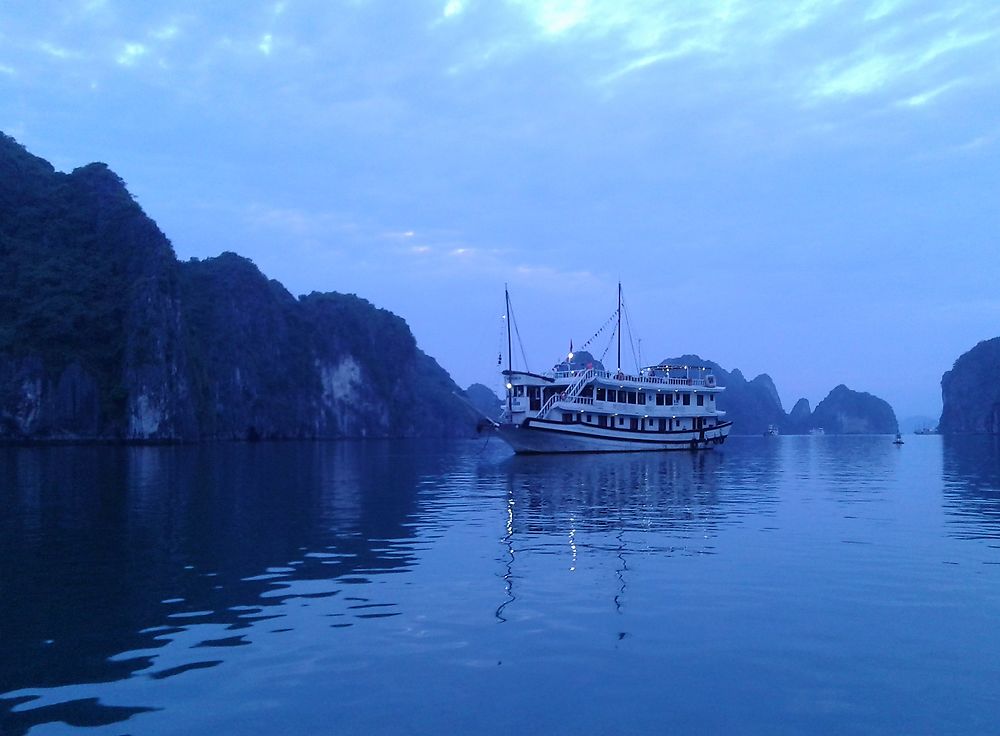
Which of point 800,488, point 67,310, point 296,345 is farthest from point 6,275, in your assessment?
point 800,488

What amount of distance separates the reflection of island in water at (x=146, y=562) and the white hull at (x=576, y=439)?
92.9ft

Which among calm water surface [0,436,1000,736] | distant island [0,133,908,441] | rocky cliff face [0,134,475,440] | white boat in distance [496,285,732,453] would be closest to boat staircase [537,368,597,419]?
white boat in distance [496,285,732,453]

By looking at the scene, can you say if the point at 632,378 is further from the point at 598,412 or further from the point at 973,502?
the point at 973,502

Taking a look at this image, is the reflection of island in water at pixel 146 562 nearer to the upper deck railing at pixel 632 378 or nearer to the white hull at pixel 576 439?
the white hull at pixel 576 439

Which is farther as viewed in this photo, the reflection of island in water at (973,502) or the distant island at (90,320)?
the distant island at (90,320)

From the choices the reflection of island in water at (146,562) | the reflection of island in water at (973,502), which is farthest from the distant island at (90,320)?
the reflection of island in water at (146,562)

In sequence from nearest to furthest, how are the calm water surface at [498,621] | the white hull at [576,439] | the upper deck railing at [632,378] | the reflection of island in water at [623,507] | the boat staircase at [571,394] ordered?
1. the calm water surface at [498,621]
2. the reflection of island in water at [623,507]
3. the white hull at [576,439]
4. the boat staircase at [571,394]
5. the upper deck railing at [632,378]

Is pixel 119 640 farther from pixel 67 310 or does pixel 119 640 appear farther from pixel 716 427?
pixel 67 310

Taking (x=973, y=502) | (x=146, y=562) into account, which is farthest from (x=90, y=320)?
(x=973, y=502)

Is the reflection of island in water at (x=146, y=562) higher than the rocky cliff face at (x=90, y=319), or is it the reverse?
the rocky cliff face at (x=90, y=319)

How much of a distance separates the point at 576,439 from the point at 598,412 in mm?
3259

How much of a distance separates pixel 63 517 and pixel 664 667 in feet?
68.1

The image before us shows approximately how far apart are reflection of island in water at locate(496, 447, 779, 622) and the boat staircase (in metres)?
A: 11.9

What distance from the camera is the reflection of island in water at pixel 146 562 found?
32.9 feet
